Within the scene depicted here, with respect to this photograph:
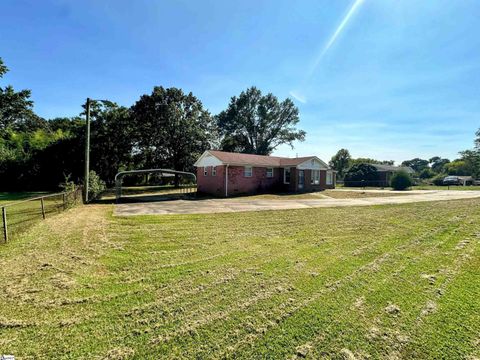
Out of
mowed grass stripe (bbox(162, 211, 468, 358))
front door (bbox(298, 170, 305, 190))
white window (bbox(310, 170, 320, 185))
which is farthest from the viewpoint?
white window (bbox(310, 170, 320, 185))

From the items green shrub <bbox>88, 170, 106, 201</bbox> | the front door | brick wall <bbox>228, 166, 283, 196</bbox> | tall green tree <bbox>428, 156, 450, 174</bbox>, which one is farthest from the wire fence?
tall green tree <bbox>428, 156, 450, 174</bbox>

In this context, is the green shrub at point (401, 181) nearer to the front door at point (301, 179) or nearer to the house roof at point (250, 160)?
the house roof at point (250, 160)

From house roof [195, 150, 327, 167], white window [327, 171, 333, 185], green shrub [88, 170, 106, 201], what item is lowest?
green shrub [88, 170, 106, 201]

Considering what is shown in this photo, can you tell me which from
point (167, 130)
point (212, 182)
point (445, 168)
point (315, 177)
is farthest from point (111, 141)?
point (445, 168)

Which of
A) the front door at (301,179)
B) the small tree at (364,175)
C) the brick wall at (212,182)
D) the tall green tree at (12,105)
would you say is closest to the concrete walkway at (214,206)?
the brick wall at (212,182)

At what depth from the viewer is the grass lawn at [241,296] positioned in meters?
2.63

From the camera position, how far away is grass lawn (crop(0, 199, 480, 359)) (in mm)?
2627

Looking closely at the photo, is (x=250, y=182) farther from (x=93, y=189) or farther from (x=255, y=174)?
(x=93, y=189)

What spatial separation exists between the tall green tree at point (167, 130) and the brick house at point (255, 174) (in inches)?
283

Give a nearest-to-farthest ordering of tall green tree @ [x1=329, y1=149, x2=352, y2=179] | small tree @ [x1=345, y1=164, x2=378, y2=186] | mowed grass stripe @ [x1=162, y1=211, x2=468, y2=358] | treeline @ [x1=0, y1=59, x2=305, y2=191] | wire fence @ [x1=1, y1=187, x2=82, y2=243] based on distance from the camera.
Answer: mowed grass stripe @ [x1=162, y1=211, x2=468, y2=358], wire fence @ [x1=1, y1=187, x2=82, y2=243], treeline @ [x1=0, y1=59, x2=305, y2=191], small tree @ [x1=345, y1=164, x2=378, y2=186], tall green tree @ [x1=329, y1=149, x2=352, y2=179]

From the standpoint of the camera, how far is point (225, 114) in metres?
45.3

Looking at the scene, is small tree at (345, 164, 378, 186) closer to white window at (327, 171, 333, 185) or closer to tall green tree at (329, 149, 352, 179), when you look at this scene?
white window at (327, 171, 333, 185)

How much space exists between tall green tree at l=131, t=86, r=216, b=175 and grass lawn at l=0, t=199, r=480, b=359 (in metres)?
24.3

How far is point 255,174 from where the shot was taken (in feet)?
76.0
